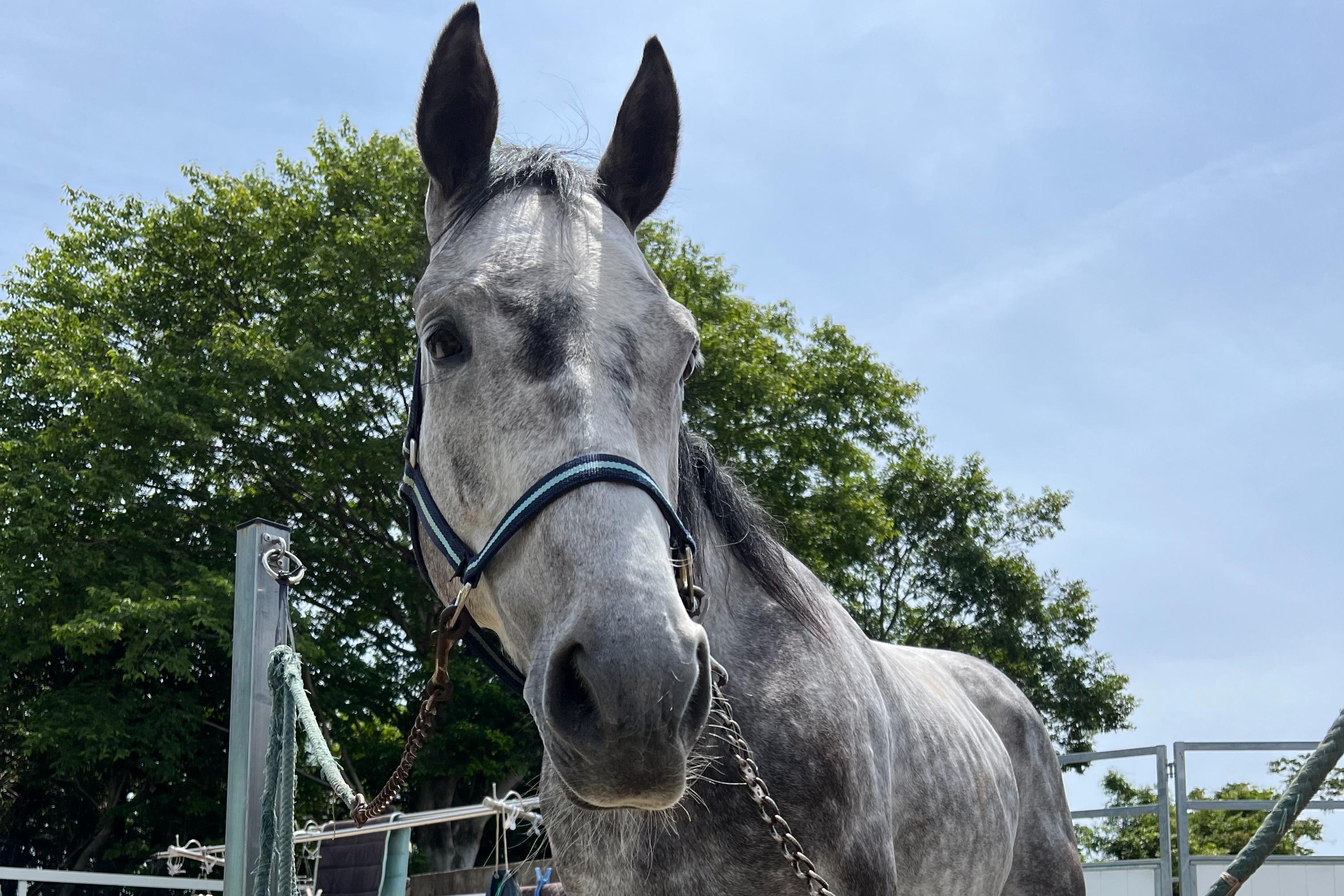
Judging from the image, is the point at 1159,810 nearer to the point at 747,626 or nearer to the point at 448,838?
the point at 747,626

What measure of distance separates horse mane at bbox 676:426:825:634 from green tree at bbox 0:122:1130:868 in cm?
1315

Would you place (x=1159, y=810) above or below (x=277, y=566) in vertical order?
below

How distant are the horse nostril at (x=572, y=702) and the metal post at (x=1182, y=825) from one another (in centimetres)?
798

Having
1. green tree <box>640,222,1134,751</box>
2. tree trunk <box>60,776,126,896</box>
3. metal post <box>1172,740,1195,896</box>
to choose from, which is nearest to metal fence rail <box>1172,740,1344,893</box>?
metal post <box>1172,740,1195,896</box>

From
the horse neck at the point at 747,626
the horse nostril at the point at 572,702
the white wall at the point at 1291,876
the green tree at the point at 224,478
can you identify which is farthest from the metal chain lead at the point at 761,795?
the green tree at the point at 224,478

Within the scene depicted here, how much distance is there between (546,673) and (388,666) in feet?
59.3

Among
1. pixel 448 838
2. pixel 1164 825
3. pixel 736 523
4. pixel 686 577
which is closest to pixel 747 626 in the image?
pixel 736 523

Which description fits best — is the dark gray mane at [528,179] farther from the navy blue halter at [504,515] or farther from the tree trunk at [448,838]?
the tree trunk at [448,838]

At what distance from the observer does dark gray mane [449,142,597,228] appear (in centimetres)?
252

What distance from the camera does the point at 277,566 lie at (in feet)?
9.86

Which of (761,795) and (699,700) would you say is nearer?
(699,700)

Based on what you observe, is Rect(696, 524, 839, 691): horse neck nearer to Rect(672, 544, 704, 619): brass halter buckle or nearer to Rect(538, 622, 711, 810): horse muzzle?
Rect(672, 544, 704, 619): brass halter buckle

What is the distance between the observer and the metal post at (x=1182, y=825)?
8227 millimetres

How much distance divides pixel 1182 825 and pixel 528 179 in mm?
8090
